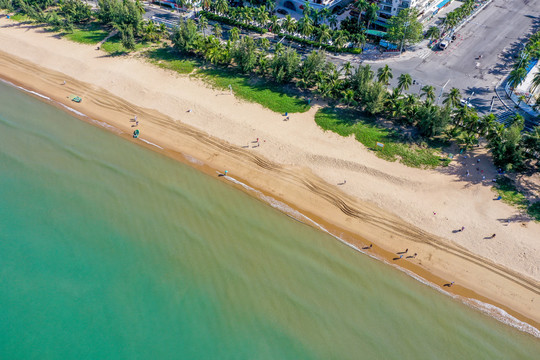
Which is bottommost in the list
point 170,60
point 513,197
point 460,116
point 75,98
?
point 513,197

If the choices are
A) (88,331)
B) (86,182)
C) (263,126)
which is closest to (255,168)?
(263,126)

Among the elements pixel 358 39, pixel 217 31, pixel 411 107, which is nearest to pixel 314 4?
pixel 358 39

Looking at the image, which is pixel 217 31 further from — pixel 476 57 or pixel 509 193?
pixel 509 193

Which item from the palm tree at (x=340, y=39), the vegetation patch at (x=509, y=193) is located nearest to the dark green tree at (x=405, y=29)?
the palm tree at (x=340, y=39)

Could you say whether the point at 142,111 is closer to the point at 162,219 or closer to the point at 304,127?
the point at 162,219

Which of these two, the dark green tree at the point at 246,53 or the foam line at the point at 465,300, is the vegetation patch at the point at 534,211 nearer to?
the foam line at the point at 465,300

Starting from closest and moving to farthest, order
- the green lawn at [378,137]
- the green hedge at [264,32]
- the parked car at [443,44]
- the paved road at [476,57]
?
1. the green lawn at [378,137]
2. the paved road at [476,57]
3. the parked car at [443,44]
4. the green hedge at [264,32]
